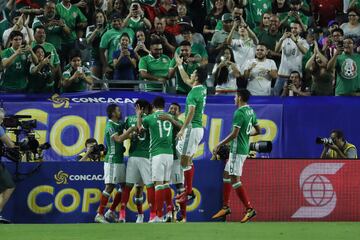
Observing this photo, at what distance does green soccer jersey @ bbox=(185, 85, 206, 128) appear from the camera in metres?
17.9

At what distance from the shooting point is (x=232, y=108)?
20.6 metres

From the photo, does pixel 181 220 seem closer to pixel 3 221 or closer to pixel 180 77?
pixel 3 221

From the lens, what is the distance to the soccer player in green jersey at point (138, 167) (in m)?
18.4

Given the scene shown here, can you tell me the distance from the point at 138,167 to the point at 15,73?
3592mm

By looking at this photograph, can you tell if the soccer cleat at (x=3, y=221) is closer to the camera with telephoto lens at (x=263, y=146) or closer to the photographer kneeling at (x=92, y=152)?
the photographer kneeling at (x=92, y=152)

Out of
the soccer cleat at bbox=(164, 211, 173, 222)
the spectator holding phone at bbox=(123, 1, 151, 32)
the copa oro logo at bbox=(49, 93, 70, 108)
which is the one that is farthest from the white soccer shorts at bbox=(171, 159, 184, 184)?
the spectator holding phone at bbox=(123, 1, 151, 32)

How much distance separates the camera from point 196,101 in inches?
707

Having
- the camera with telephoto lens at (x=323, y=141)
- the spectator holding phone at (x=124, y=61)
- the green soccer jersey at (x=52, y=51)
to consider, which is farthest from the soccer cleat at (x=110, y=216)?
the camera with telephoto lens at (x=323, y=141)

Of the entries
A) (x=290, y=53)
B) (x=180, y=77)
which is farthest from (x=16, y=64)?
(x=290, y=53)

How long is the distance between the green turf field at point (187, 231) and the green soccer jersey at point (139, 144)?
213 cm

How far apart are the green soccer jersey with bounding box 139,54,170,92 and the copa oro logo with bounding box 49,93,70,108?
1687mm

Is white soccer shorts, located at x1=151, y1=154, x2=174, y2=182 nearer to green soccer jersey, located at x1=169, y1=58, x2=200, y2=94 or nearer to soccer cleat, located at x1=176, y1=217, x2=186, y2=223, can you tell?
soccer cleat, located at x1=176, y1=217, x2=186, y2=223

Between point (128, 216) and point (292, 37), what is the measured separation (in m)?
5.60

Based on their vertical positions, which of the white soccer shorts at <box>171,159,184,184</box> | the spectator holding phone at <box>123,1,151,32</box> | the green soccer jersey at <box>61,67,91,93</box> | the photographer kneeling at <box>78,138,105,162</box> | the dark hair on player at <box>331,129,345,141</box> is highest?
the spectator holding phone at <box>123,1,151,32</box>
